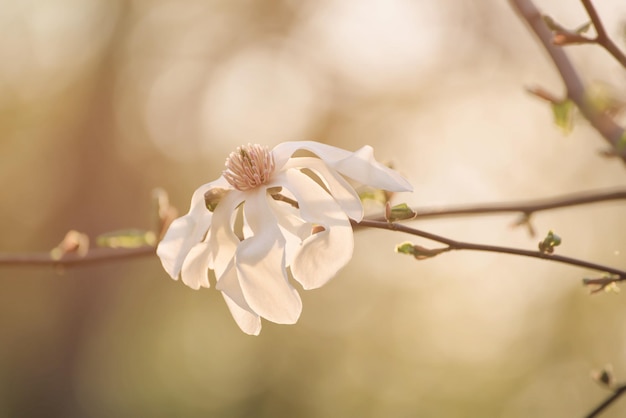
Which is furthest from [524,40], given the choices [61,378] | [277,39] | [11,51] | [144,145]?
[61,378]

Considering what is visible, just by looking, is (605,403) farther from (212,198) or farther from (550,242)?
(212,198)

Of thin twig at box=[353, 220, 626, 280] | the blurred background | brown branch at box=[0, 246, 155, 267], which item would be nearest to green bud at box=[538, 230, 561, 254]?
thin twig at box=[353, 220, 626, 280]

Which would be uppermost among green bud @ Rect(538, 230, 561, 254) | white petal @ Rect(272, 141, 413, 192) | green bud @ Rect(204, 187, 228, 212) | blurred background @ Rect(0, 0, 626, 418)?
white petal @ Rect(272, 141, 413, 192)

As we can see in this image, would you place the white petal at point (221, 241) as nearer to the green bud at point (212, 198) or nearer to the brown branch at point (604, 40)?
the green bud at point (212, 198)

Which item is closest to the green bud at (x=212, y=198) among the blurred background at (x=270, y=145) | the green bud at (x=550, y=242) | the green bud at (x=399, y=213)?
the green bud at (x=399, y=213)

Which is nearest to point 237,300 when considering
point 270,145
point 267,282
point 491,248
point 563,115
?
point 267,282

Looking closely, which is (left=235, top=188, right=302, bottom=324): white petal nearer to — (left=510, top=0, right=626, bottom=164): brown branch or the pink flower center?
the pink flower center

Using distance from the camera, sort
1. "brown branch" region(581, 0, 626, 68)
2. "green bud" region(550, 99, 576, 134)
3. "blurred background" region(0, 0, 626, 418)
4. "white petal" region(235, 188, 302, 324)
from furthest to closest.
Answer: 1. "blurred background" region(0, 0, 626, 418)
2. "green bud" region(550, 99, 576, 134)
3. "brown branch" region(581, 0, 626, 68)
4. "white petal" region(235, 188, 302, 324)
